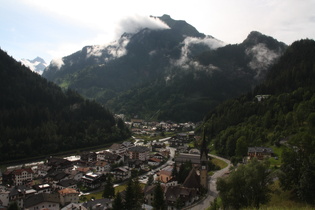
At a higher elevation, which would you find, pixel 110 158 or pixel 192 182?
pixel 192 182

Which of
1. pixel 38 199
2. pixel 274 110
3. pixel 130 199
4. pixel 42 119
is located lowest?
pixel 38 199

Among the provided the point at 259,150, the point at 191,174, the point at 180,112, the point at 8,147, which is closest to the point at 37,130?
the point at 8,147

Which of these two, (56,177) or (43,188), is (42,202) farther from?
(56,177)

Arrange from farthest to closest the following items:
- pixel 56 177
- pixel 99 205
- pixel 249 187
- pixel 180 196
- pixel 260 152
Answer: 1. pixel 56 177
2. pixel 260 152
3. pixel 180 196
4. pixel 99 205
5. pixel 249 187

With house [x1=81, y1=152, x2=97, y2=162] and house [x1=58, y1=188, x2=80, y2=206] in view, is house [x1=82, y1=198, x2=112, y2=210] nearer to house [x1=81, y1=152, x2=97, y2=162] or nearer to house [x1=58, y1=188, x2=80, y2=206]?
house [x1=58, y1=188, x2=80, y2=206]

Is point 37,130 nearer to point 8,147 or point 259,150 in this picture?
point 8,147

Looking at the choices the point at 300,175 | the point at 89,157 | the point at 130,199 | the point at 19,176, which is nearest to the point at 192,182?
the point at 130,199

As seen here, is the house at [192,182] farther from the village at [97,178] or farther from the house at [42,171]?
the house at [42,171]
